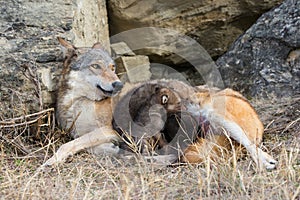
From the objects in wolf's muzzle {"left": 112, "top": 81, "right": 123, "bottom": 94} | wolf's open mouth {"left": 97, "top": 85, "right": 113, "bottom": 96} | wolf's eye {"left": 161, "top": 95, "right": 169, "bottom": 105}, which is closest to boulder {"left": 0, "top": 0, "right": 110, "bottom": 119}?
wolf's open mouth {"left": 97, "top": 85, "right": 113, "bottom": 96}

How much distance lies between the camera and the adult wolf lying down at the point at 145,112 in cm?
559

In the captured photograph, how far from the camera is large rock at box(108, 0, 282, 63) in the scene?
840 cm

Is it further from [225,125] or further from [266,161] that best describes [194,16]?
[266,161]

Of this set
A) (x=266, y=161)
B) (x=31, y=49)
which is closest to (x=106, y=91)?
(x=31, y=49)

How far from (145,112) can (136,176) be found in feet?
3.67

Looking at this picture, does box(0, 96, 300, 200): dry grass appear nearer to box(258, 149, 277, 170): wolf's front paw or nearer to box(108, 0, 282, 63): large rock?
box(258, 149, 277, 170): wolf's front paw

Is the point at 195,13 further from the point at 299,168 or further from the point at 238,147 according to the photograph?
the point at 299,168

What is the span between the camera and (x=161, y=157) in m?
5.71

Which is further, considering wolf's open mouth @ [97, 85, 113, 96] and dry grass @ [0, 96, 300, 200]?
wolf's open mouth @ [97, 85, 113, 96]

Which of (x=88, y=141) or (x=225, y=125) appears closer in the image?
(x=225, y=125)

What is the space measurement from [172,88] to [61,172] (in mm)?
1487

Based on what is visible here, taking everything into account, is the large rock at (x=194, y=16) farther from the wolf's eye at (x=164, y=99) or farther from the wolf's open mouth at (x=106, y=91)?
the wolf's eye at (x=164, y=99)

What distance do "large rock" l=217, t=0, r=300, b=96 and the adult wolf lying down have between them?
163 cm

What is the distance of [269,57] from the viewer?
7684 mm
